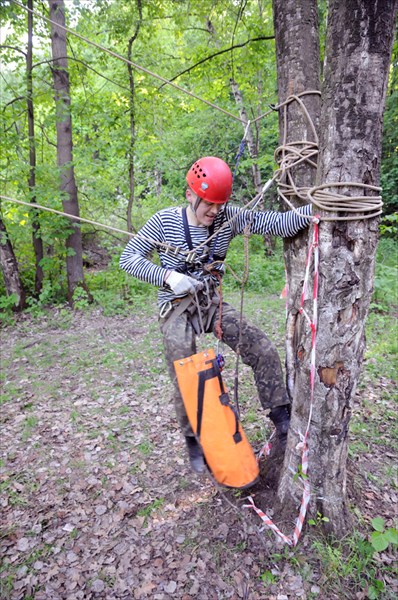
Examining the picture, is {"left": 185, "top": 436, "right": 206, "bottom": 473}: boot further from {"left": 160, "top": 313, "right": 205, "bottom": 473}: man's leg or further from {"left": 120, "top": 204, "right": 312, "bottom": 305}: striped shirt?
{"left": 120, "top": 204, "right": 312, "bottom": 305}: striped shirt

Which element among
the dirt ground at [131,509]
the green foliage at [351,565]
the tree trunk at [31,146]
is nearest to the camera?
the green foliage at [351,565]

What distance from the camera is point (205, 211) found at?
2.53 meters

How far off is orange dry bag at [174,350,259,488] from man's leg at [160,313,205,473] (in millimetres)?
193

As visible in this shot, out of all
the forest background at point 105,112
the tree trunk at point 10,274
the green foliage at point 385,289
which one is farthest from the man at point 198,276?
the tree trunk at point 10,274

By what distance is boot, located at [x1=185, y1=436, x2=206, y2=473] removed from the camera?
99.7 inches

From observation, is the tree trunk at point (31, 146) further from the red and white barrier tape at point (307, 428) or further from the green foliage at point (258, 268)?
the red and white barrier tape at point (307, 428)

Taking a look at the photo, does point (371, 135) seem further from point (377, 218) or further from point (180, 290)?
point (180, 290)

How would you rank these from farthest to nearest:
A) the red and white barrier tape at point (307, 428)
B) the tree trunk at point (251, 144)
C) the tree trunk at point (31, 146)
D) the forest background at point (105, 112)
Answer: the tree trunk at point (251, 144), the tree trunk at point (31, 146), the forest background at point (105, 112), the red and white barrier tape at point (307, 428)

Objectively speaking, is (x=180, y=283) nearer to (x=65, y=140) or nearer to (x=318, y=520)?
(x=318, y=520)

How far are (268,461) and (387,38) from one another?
8.53 ft

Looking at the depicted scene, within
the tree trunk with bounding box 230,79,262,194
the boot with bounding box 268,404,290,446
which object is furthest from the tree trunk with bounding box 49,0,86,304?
the boot with bounding box 268,404,290,446

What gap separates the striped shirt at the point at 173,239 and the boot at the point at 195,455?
1.00m

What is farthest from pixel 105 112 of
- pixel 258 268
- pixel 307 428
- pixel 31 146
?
pixel 307 428

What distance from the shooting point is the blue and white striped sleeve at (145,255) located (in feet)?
8.30
